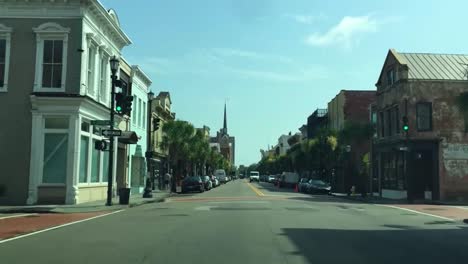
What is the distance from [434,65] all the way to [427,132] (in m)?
6.34

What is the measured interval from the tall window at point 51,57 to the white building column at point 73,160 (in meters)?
1.98

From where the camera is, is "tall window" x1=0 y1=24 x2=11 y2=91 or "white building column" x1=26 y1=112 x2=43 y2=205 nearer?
"white building column" x1=26 y1=112 x2=43 y2=205

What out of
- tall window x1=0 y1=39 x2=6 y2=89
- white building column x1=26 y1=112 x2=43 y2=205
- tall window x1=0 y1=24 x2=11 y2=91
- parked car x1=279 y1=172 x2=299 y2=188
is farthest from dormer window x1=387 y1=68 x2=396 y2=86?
tall window x1=0 y1=39 x2=6 y2=89

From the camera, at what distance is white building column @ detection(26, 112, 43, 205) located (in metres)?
29.1

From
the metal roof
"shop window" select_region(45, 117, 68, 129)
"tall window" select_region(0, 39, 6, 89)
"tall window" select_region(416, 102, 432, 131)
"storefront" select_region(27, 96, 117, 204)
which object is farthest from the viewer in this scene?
the metal roof

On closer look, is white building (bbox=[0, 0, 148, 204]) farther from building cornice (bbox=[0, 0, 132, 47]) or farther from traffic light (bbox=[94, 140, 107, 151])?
traffic light (bbox=[94, 140, 107, 151])

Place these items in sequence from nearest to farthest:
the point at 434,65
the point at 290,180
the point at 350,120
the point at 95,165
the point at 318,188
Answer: the point at 95,165, the point at 434,65, the point at 318,188, the point at 350,120, the point at 290,180

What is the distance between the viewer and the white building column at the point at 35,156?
29.1 meters

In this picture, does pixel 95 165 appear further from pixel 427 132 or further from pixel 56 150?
pixel 427 132

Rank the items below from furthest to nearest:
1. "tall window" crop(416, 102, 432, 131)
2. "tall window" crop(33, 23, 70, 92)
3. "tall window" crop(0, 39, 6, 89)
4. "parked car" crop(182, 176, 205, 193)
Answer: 1. "parked car" crop(182, 176, 205, 193)
2. "tall window" crop(416, 102, 432, 131)
3. "tall window" crop(0, 39, 6, 89)
4. "tall window" crop(33, 23, 70, 92)

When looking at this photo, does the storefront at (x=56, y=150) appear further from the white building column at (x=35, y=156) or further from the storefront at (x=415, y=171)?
the storefront at (x=415, y=171)

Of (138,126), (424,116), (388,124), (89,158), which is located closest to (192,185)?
(138,126)

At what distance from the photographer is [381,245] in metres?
13.9

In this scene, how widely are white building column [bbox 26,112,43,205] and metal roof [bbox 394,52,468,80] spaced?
2716 centimetres
